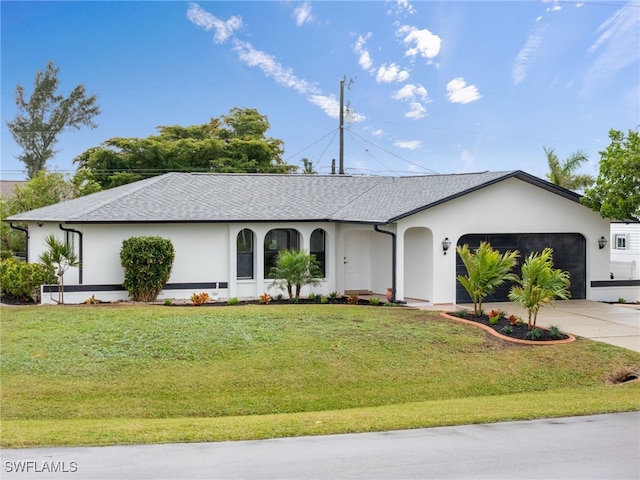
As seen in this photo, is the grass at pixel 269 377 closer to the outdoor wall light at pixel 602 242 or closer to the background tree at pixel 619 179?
the background tree at pixel 619 179

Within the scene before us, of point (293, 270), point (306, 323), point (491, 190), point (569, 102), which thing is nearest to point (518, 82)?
point (569, 102)

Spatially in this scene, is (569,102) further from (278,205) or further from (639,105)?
(278,205)

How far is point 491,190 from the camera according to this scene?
59.0 ft

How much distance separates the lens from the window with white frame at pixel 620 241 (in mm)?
28677

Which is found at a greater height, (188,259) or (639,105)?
(639,105)

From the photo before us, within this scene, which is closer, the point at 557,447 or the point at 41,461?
the point at 41,461

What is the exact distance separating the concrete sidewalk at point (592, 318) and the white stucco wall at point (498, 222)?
1.07 m

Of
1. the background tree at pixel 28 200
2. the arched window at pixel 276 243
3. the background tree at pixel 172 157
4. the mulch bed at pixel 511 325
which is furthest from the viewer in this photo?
the background tree at pixel 172 157

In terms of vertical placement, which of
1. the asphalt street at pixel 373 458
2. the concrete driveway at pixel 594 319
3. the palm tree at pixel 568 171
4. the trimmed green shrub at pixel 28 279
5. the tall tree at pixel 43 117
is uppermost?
the tall tree at pixel 43 117

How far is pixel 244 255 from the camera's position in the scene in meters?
19.1

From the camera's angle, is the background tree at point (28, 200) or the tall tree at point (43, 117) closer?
the background tree at point (28, 200)

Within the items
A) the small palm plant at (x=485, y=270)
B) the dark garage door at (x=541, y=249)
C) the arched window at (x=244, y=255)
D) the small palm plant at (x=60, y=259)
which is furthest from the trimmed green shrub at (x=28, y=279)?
the dark garage door at (x=541, y=249)

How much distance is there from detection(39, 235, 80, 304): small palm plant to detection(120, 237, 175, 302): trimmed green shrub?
1.42m

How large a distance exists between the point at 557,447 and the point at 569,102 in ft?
86.6
